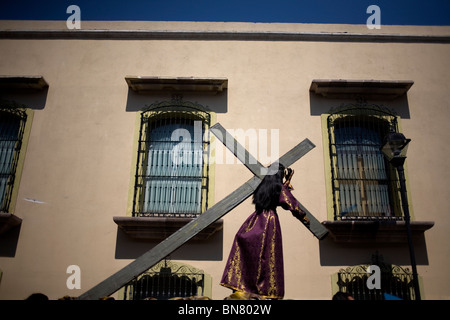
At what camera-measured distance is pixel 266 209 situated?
327 cm

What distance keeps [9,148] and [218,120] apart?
3852 mm

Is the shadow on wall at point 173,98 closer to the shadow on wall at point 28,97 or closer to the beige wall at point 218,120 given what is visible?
the beige wall at point 218,120

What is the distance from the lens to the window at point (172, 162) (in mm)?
6531

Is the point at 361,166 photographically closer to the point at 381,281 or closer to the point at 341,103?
the point at 341,103

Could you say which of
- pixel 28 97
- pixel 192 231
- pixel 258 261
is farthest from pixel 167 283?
pixel 28 97

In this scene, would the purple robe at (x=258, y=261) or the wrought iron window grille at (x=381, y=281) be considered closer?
the purple robe at (x=258, y=261)

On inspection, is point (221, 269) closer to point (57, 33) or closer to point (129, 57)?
point (129, 57)

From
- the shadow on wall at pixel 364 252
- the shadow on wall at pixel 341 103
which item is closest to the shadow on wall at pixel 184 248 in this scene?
the shadow on wall at pixel 364 252

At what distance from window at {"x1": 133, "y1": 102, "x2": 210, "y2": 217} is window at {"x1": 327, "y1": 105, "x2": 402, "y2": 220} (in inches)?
90.6

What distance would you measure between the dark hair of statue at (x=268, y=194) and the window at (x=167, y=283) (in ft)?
9.80

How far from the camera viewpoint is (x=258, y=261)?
118 inches

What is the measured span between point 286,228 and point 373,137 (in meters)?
2.52
